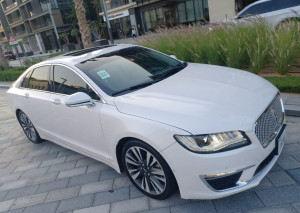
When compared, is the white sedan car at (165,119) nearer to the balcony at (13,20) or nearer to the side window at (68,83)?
the side window at (68,83)

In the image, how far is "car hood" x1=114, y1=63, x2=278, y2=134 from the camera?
2211mm

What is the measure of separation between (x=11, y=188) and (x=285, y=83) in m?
5.04

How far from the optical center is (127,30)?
122 feet

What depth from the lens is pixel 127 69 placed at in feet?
10.9

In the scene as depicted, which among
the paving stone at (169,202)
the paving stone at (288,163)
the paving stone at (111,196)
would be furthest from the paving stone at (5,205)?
the paving stone at (288,163)

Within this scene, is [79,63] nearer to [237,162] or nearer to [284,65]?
[237,162]

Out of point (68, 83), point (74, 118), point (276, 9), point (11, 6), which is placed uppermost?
point (11, 6)

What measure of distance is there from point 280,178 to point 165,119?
5.00 ft

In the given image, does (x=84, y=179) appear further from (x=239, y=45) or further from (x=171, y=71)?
(x=239, y=45)

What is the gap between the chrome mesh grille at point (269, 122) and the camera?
2.28 metres

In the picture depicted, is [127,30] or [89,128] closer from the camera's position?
[89,128]

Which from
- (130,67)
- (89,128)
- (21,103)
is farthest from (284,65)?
(21,103)

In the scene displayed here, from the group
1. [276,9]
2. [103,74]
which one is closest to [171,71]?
[103,74]

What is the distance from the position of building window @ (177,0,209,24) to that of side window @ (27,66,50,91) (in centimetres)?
2397
